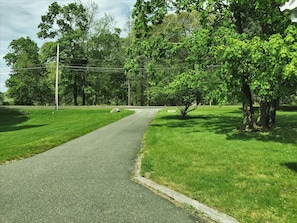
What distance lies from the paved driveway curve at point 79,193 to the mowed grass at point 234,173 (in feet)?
2.34

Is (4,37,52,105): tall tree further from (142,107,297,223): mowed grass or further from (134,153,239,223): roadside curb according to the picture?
(134,153,239,223): roadside curb

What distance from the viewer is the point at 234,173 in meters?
6.84

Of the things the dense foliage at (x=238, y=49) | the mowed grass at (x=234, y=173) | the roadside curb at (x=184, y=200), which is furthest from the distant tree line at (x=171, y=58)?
the roadside curb at (x=184, y=200)

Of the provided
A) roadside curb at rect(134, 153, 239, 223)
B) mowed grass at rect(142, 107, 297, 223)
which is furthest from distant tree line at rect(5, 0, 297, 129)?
roadside curb at rect(134, 153, 239, 223)

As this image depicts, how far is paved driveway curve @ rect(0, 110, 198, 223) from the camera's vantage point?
4.54m

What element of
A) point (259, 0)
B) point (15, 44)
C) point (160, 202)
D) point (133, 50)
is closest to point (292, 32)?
point (259, 0)

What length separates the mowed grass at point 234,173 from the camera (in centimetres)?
475

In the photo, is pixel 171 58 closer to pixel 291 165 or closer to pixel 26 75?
pixel 291 165

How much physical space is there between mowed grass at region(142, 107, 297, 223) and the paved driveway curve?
71cm

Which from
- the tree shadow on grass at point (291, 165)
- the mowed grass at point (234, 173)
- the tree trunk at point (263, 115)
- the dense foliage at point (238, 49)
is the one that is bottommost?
the mowed grass at point (234, 173)

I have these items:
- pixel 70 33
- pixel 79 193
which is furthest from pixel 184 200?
pixel 70 33

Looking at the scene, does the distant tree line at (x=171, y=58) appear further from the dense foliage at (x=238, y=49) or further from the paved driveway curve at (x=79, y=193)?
the paved driveway curve at (x=79, y=193)

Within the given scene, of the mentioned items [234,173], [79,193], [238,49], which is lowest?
[79,193]

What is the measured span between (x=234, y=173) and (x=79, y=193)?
11.2 feet
